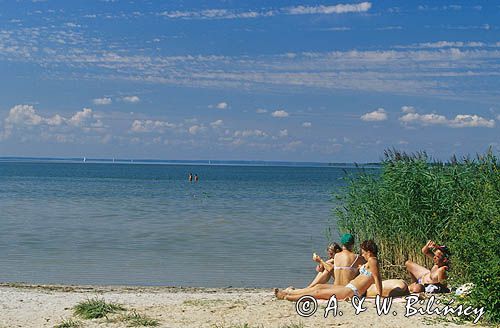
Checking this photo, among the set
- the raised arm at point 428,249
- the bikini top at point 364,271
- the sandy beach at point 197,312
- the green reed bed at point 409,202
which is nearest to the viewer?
the sandy beach at point 197,312

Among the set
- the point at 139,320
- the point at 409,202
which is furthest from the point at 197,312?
the point at 409,202

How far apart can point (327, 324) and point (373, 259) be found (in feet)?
5.17

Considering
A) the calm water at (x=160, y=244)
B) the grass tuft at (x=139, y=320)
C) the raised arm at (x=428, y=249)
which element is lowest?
the calm water at (x=160, y=244)

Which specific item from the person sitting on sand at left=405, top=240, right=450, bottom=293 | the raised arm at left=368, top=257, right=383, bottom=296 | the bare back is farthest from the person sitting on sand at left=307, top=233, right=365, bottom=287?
the person sitting on sand at left=405, top=240, right=450, bottom=293

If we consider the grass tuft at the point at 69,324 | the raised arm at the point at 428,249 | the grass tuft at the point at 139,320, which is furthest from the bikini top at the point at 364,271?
the grass tuft at the point at 69,324

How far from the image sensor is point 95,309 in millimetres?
10125

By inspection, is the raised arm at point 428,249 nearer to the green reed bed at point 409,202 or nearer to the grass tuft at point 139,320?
the green reed bed at point 409,202

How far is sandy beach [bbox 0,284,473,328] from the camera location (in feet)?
30.7

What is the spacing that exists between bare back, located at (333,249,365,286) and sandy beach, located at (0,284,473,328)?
667 mm

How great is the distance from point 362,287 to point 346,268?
0.49m

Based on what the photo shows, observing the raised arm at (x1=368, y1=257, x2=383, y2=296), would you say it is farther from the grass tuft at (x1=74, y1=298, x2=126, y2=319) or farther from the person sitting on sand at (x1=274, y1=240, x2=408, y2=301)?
the grass tuft at (x1=74, y1=298, x2=126, y2=319)

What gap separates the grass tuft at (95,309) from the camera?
9961 millimetres

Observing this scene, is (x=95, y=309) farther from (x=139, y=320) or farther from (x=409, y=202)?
(x=409, y=202)

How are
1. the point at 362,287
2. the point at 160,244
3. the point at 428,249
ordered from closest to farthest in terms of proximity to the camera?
the point at 362,287
the point at 428,249
the point at 160,244
